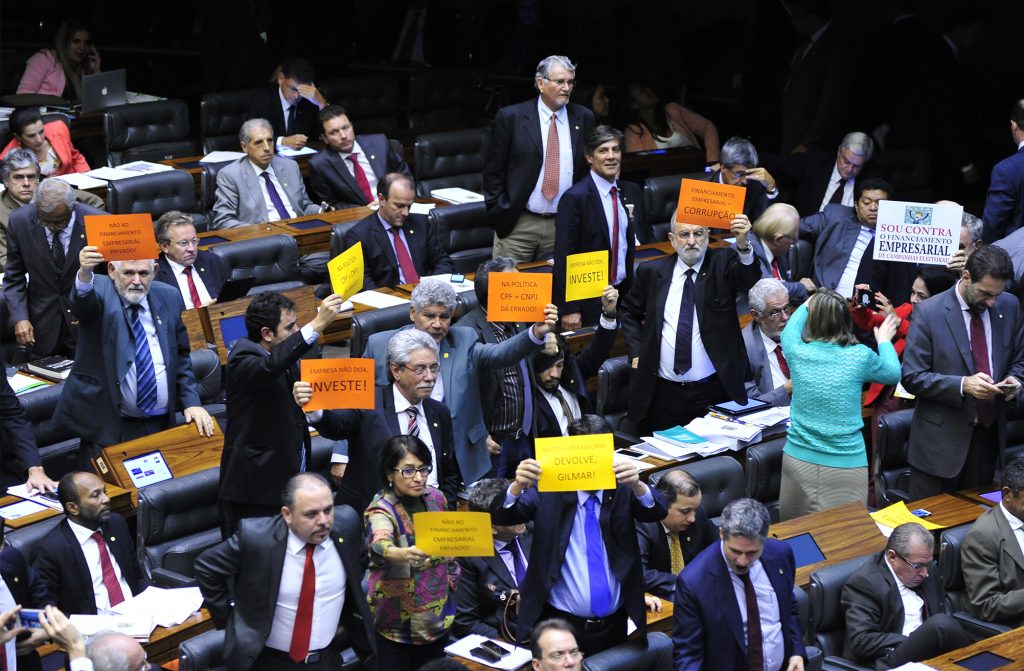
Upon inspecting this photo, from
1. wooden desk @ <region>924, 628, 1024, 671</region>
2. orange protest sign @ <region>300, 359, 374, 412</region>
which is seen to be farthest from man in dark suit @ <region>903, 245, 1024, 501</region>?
orange protest sign @ <region>300, 359, 374, 412</region>

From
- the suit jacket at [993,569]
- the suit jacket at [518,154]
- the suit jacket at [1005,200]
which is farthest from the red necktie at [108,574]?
the suit jacket at [1005,200]

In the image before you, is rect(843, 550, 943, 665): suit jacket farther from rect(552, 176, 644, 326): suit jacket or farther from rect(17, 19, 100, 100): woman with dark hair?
rect(17, 19, 100, 100): woman with dark hair

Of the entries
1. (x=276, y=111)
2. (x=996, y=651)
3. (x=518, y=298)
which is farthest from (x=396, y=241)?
(x=996, y=651)

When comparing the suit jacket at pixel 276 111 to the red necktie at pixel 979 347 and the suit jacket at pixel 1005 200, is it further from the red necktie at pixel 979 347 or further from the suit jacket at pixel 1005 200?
the red necktie at pixel 979 347

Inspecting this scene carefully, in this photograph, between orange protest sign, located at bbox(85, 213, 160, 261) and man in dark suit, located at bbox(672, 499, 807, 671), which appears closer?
man in dark suit, located at bbox(672, 499, 807, 671)

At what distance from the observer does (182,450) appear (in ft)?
22.2

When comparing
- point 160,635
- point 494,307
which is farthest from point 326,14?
point 160,635

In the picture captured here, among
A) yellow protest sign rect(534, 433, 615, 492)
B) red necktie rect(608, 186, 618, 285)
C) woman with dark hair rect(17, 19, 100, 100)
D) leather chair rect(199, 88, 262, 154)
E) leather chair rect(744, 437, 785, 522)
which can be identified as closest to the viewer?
yellow protest sign rect(534, 433, 615, 492)

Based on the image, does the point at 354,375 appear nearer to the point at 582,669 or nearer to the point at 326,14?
the point at 582,669

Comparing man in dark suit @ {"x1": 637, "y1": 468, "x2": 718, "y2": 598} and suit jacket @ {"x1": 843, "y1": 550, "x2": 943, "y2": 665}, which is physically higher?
man in dark suit @ {"x1": 637, "y1": 468, "x2": 718, "y2": 598}

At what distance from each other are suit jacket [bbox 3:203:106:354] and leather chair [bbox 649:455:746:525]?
320 cm

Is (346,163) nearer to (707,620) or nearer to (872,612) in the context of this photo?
(872,612)

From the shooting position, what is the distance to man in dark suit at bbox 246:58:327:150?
35.9 ft

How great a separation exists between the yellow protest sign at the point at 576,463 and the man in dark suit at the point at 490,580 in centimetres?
67
